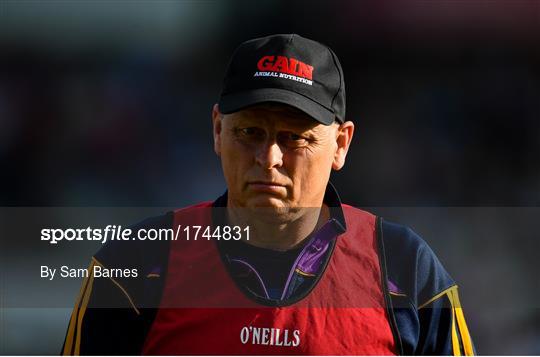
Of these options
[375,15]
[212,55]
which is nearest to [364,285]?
[212,55]

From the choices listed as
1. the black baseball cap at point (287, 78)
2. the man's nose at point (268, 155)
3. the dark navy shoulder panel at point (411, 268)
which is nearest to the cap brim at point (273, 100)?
the black baseball cap at point (287, 78)

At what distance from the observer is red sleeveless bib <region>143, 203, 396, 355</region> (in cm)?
175

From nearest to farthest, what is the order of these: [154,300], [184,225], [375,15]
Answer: [154,300] → [184,225] → [375,15]

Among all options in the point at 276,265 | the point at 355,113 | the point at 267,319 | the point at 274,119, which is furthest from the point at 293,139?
the point at 355,113

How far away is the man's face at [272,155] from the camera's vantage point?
179cm

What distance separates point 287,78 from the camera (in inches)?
70.6

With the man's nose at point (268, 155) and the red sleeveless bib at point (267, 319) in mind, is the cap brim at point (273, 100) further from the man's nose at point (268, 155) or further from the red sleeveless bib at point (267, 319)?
the red sleeveless bib at point (267, 319)

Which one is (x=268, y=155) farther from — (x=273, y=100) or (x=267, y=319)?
(x=267, y=319)

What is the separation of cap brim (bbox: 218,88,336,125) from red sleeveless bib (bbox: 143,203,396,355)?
0.39 m

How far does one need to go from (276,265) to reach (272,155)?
1.00 ft

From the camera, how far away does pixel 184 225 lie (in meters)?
1.96

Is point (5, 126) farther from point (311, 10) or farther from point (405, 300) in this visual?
point (405, 300)

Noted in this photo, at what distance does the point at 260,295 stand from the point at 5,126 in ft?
8.01

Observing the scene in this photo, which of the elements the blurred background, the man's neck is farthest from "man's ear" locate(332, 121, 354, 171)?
the blurred background
